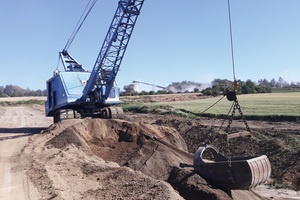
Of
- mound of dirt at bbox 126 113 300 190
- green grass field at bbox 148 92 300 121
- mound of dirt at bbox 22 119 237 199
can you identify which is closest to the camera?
mound of dirt at bbox 22 119 237 199

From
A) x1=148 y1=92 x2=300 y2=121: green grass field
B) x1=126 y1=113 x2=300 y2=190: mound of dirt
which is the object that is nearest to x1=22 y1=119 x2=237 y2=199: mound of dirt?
x1=126 y1=113 x2=300 y2=190: mound of dirt

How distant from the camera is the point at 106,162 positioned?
35.8 ft

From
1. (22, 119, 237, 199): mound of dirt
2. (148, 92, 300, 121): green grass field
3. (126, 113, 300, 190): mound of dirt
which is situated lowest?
(126, 113, 300, 190): mound of dirt

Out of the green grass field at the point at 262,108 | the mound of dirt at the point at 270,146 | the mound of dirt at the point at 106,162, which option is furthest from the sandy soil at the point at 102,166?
the green grass field at the point at 262,108

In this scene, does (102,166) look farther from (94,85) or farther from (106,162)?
(94,85)

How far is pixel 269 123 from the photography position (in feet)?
69.8

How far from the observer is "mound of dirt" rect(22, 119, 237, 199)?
7.21m

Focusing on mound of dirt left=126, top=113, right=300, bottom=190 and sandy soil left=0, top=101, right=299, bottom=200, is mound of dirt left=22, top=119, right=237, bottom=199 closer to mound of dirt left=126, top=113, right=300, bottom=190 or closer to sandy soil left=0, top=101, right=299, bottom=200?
sandy soil left=0, top=101, right=299, bottom=200

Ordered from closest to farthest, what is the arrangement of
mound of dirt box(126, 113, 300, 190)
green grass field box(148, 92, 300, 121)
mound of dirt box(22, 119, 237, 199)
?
mound of dirt box(22, 119, 237, 199)
mound of dirt box(126, 113, 300, 190)
green grass field box(148, 92, 300, 121)

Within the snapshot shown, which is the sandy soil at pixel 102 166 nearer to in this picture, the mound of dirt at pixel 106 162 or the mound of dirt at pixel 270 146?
the mound of dirt at pixel 106 162

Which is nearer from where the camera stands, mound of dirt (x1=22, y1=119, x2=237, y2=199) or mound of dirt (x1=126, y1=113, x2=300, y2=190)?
mound of dirt (x1=22, y1=119, x2=237, y2=199)

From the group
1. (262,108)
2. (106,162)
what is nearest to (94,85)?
(106,162)

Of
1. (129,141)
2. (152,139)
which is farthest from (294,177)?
(129,141)

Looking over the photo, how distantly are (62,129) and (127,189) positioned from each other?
26.5ft
